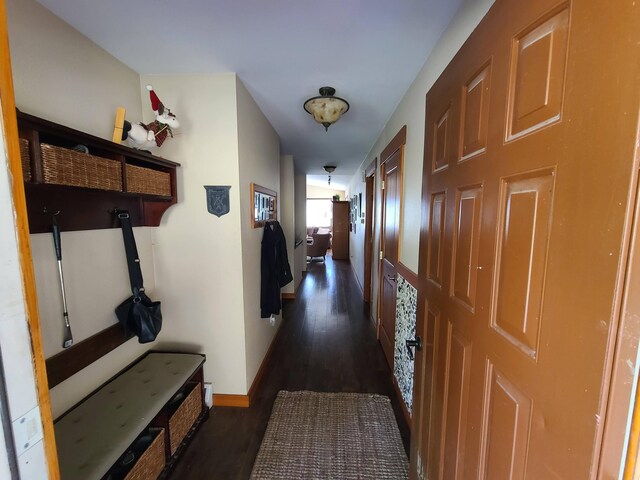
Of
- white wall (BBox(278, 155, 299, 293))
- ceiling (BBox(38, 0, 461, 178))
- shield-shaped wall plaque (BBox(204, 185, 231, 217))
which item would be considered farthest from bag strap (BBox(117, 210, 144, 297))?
white wall (BBox(278, 155, 299, 293))

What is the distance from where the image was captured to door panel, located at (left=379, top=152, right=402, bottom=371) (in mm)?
2223

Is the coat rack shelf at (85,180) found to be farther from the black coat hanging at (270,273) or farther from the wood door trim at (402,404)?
the wood door trim at (402,404)

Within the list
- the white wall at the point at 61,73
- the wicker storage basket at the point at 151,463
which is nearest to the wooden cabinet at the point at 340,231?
the white wall at the point at 61,73

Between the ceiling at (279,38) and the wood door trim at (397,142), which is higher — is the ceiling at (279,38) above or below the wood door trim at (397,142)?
above

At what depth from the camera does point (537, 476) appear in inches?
20.1

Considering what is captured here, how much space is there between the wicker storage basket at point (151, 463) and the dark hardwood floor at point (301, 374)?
0.17m

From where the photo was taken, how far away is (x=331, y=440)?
1684mm

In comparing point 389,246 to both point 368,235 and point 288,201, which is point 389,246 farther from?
point 288,201

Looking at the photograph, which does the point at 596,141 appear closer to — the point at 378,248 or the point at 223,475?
the point at 223,475

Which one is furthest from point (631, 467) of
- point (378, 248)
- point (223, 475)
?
point (378, 248)

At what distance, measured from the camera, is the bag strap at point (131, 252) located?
5.01 ft

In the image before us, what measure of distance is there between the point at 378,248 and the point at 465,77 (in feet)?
7.67

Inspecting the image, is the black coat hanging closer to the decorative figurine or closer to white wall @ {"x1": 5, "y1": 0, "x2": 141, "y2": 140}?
the decorative figurine

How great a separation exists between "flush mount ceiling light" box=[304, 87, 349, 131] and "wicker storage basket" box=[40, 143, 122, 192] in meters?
1.31
